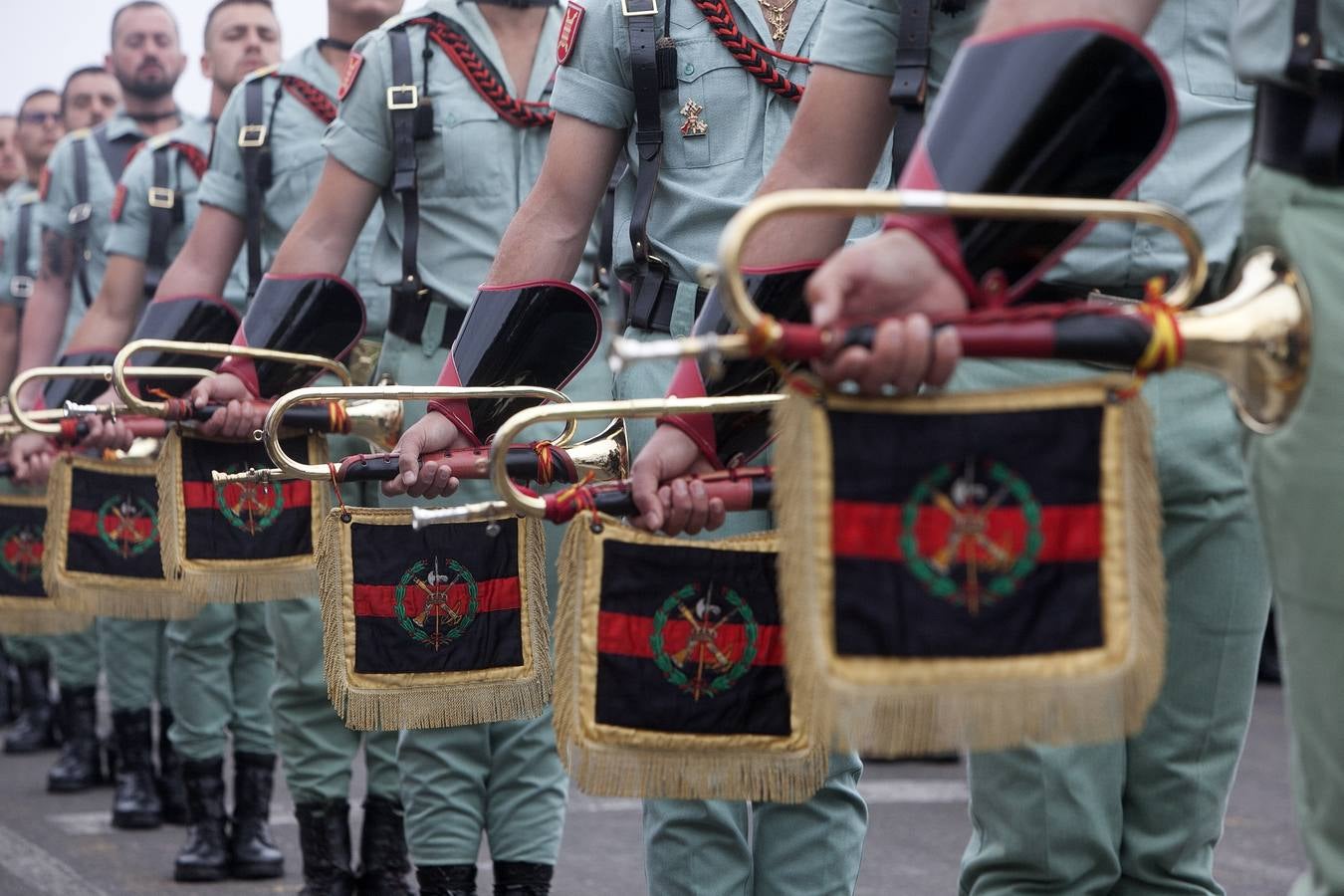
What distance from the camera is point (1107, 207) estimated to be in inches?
64.6

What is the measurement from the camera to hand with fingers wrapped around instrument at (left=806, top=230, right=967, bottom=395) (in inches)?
62.2

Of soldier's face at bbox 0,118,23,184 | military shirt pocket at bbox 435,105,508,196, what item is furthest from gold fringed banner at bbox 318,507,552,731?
soldier's face at bbox 0,118,23,184

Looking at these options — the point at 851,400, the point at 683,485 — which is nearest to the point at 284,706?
the point at 683,485

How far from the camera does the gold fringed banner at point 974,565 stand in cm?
164

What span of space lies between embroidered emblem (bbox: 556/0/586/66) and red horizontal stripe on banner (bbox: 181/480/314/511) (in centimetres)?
119

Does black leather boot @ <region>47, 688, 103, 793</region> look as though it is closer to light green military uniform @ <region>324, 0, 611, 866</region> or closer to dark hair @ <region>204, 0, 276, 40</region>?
dark hair @ <region>204, 0, 276, 40</region>

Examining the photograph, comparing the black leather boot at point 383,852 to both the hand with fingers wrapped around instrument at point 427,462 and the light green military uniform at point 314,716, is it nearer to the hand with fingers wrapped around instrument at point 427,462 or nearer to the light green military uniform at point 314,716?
the light green military uniform at point 314,716

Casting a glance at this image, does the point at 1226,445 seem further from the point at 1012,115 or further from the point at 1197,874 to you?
the point at 1012,115

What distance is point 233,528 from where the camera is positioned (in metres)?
3.95

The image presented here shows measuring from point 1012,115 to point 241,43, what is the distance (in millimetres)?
5258

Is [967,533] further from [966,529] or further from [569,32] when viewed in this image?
[569,32]

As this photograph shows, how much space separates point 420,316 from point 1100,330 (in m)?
2.62

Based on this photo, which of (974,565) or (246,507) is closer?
(974,565)

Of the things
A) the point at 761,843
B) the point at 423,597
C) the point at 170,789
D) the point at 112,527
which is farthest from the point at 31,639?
the point at 761,843
